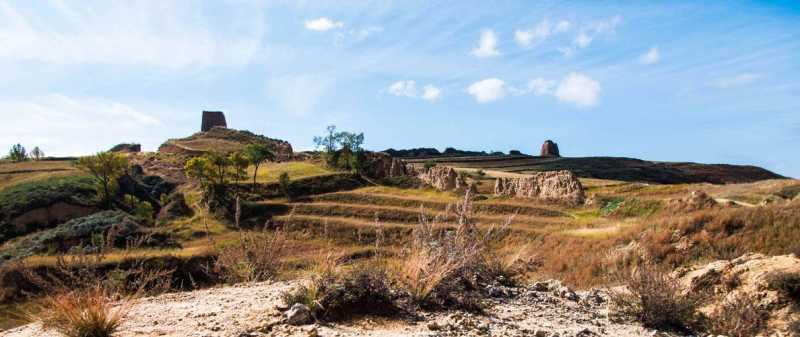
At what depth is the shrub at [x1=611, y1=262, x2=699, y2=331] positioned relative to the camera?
613 cm

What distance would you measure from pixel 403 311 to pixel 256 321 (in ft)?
4.93

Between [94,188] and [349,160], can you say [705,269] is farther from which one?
[94,188]

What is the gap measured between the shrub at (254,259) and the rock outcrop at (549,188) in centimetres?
3991

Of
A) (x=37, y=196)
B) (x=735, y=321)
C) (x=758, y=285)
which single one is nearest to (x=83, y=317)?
(x=735, y=321)

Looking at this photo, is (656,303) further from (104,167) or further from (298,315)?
(104,167)

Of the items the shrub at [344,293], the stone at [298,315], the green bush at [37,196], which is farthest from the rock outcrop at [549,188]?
the green bush at [37,196]

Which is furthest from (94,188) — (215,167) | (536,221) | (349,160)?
(536,221)

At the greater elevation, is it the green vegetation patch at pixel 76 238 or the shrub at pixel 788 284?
the shrub at pixel 788 284

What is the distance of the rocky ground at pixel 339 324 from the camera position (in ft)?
16.0

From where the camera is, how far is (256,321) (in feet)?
16.4

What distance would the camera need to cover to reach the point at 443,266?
18.7 feet

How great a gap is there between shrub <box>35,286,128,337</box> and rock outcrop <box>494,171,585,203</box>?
43.2 metres

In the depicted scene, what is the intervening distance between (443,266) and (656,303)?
8.43ft

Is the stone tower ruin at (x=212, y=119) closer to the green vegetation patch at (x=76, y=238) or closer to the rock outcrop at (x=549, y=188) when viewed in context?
the green vegetation patch at (x=76, y=238)
